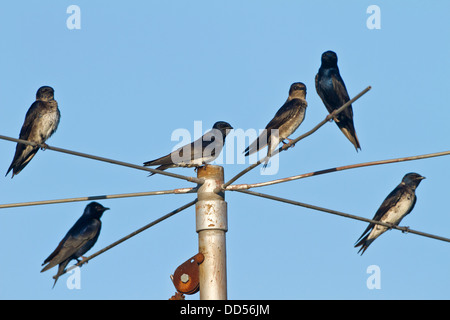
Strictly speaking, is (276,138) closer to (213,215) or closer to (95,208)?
(95,208)

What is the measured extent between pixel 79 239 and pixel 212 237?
3.44 metres

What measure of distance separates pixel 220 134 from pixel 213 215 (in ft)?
14.4

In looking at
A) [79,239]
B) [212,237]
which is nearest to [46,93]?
[79,239]

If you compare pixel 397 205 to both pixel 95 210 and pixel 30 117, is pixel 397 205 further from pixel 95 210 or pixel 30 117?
pixel 30 117

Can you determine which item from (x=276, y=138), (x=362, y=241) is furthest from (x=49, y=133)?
(x=362, y=241)

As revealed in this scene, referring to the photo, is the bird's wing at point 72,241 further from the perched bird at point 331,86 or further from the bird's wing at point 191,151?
the perched bird at point 331,86

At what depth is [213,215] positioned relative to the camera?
235 inches

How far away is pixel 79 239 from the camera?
29.3 ft

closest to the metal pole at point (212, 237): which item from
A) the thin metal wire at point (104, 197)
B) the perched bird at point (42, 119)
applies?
the thin metal wire at point (104, 197)

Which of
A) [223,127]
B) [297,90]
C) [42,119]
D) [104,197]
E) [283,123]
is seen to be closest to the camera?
[104,197]

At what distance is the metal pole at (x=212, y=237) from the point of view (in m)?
5.83

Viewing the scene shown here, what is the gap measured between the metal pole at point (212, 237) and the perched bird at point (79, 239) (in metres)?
2.79
